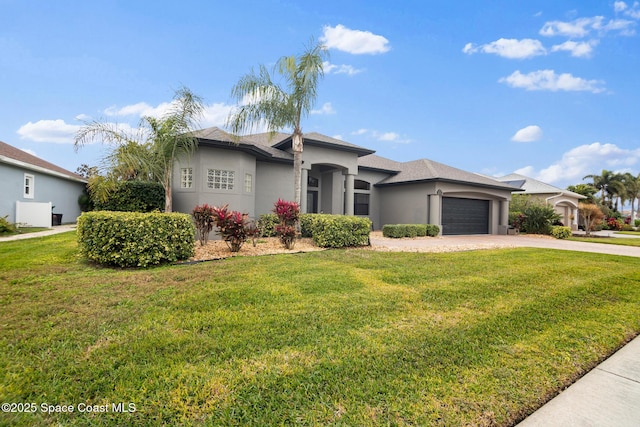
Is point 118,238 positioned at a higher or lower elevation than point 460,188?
lower

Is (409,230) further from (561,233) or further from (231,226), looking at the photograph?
(561,233)

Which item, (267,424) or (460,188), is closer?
(267,424)

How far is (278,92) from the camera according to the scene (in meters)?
12.0

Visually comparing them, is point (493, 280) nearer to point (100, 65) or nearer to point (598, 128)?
point (100, 65)

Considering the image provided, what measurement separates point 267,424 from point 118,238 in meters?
6.60

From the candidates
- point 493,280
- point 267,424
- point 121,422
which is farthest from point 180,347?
point 493,280

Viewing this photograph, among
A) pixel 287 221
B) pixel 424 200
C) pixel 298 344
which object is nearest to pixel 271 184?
pixel 287 221

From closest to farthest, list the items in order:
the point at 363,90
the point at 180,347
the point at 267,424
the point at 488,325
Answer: the point at 267,424, the point at 180,347, the point at 488,325, the point at 363,90

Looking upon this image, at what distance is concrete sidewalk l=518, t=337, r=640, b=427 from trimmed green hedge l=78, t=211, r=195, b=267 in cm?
752

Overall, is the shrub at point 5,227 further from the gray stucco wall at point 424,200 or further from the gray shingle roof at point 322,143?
the gray stucco wall at point 424,200

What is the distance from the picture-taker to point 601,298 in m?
5.16

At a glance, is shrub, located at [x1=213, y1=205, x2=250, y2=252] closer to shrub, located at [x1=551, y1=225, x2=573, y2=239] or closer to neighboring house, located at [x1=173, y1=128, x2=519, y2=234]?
neighboring house, located at [x1=173, y1=128, x2=519, y2=234]

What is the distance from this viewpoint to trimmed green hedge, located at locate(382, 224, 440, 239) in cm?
1591

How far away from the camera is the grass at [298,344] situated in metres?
2.22
